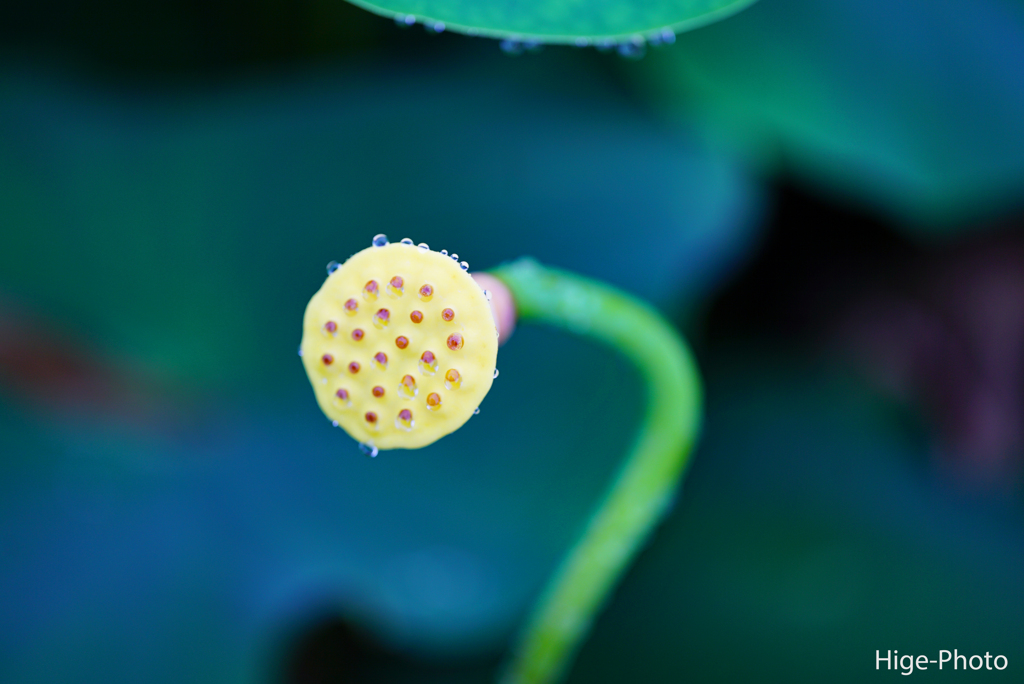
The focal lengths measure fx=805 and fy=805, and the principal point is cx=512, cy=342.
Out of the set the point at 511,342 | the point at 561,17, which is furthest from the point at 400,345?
the point at 511,342

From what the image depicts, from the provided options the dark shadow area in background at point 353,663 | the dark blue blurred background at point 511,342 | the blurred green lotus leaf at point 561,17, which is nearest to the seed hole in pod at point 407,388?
the blurred green lotus leaf at point 561,17

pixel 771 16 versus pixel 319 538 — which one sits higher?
pixel 771 16

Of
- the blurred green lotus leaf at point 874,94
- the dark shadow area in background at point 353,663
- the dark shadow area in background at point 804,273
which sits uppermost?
the blurred green lotus leaf at point 874,94

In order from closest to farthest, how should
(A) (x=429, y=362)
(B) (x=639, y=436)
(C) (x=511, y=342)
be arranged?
(A) (x=429, y=362) → (B) (x=639, y=436) → (C) (x=511, y=342)

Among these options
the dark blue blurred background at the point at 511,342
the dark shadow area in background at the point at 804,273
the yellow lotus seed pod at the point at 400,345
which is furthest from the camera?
the dark shadow area in background at the point at 804,273

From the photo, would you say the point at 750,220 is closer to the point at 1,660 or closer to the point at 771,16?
the point at 771,16

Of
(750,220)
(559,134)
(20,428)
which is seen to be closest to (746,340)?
(750,220)

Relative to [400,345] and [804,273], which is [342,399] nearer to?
[400,345]

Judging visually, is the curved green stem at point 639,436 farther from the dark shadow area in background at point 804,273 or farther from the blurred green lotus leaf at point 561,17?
the dark shadow area in background at point 804,273
